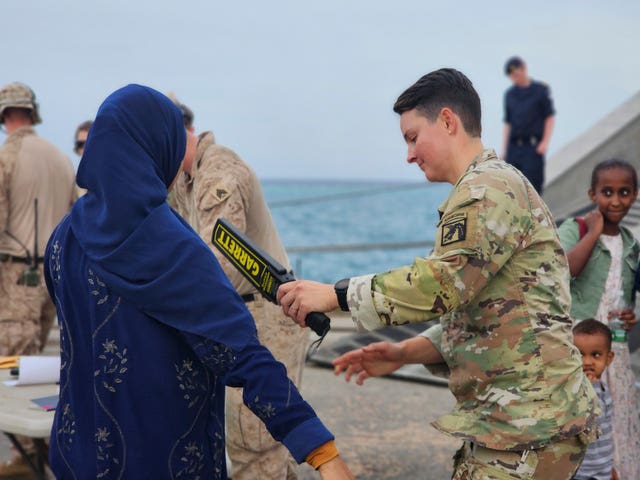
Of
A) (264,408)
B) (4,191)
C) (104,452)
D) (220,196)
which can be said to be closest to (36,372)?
(220,196)

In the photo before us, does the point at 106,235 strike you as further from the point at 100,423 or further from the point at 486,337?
the point at 486,337

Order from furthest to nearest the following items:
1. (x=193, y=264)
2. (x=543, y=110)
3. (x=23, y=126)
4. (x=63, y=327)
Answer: (x=543, y=110), (x=23, y=126), (x=63, y=327), (x=193, y=264)

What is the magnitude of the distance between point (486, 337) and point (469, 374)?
129 mm

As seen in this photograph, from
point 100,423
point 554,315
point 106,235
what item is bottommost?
point 100,423

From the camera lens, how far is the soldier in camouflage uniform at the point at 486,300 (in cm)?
219

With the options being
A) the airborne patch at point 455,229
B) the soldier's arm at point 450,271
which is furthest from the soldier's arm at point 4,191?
the airborne patch at point 455,229

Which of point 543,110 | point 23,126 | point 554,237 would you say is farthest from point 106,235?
point 543,110

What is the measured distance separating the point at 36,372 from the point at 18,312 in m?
1.93

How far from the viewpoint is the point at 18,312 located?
17.5ft

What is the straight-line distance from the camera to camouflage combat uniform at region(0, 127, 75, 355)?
5.34m

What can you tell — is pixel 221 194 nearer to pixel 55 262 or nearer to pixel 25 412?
pixel 25 412

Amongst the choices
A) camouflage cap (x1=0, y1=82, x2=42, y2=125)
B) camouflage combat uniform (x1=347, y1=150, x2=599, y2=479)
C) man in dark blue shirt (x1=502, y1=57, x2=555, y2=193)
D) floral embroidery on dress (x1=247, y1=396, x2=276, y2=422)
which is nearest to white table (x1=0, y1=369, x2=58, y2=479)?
floral embroidery on dress (x1=247, y1=396, x2=276, y2=422)

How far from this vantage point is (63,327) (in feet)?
7.57

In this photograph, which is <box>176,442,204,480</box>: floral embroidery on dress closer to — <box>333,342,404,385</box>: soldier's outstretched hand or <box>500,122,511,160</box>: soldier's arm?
<box>333,342,404,385</box>: soldier's outstretched hand
